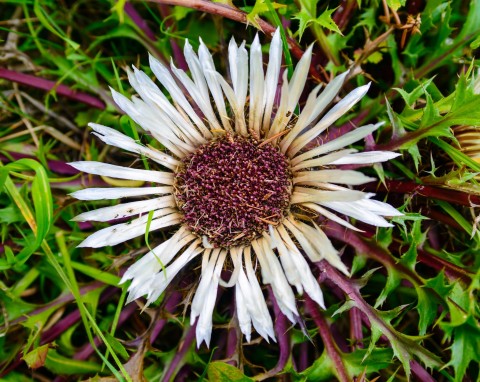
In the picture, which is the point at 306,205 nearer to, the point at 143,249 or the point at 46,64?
the point at 143,249

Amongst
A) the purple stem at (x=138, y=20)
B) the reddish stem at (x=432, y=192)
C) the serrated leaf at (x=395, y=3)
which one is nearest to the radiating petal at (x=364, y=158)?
the reddish stem at (x=432, y=192)

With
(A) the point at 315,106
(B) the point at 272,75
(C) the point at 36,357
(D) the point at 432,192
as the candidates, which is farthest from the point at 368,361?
(C) the point at 36,357

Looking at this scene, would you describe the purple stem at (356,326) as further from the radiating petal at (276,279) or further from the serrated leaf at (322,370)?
the radiating petal at (276,279)

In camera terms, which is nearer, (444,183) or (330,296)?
(444,183)

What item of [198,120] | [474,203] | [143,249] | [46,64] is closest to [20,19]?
[46,64]

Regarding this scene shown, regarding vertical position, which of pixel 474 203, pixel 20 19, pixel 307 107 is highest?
pixel 20 19

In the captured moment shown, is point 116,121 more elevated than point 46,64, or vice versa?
point 46,64

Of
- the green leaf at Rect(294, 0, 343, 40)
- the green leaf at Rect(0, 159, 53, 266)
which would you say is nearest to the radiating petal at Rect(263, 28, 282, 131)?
the green leaf at Rect(294, 0, 343, 40)

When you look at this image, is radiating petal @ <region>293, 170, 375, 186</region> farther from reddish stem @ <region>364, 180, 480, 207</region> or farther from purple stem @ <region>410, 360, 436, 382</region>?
purple stem @ <region>410, 360, 436, 382</region>
